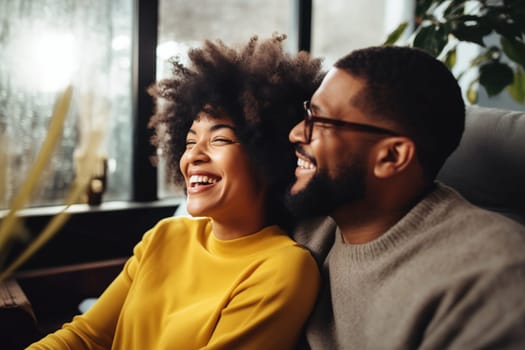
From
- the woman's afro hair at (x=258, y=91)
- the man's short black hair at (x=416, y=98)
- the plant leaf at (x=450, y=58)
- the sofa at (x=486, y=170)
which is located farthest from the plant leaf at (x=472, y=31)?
the man's short black hair at (x=416, y=98)

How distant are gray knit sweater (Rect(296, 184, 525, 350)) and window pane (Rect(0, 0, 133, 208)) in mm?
1557

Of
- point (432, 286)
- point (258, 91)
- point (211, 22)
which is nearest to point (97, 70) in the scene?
point (211, 22)

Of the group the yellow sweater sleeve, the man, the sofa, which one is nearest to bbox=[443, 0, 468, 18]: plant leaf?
the sofa

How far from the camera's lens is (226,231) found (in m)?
1.28

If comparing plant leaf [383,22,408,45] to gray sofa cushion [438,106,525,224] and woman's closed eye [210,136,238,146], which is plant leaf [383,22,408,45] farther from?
woman's closed eye [210,136,238,146]

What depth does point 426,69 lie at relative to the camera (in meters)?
Result: 1.01

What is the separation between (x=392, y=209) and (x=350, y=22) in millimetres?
2644

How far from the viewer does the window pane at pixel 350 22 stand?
10.7 ft

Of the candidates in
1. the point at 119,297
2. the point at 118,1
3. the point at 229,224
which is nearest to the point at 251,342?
the point at 229,224

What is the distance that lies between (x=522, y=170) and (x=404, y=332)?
510 millimetres

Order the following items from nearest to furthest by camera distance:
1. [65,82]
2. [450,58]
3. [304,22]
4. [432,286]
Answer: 1. [432,286]
2. [450,58]
3. [65,82]
4. [304,22]

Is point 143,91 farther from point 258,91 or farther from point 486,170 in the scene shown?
point 486,170

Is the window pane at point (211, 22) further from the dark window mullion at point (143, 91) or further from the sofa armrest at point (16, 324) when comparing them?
the sofa armrest at point (16, 324)

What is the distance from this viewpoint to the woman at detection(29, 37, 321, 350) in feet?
3.67
